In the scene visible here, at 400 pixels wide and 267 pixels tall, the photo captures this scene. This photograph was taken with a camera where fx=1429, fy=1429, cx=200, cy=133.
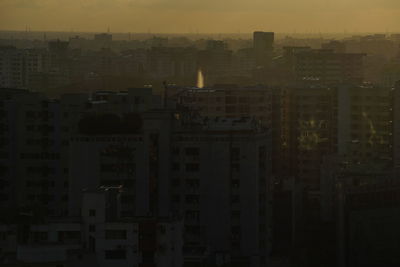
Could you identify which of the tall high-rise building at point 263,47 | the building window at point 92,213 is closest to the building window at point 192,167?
the building window at point 92,213

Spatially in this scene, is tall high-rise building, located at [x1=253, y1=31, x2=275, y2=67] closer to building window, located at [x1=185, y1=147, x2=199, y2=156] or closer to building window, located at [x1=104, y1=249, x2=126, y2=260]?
building window, located at [x1=185, y1=147, x2=199, y2=156]

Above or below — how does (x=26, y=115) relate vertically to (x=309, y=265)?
above

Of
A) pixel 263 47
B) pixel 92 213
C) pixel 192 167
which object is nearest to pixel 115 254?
pixel 92 213

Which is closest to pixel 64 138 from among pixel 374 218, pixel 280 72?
pixel 374 218

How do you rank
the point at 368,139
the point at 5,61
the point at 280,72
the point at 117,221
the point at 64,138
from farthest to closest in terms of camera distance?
1. the point at 5,61
2. the point at 280,72
3. the point at 368,139
4. the point at 64,138
5. the point at 117,221

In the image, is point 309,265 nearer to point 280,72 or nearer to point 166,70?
point 280,72

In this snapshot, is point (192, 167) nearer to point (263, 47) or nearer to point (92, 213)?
point (92, 213)

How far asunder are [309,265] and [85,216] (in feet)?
12.3

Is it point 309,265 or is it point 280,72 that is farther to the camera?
point 280,72

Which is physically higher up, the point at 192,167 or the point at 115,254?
the point at 192,167

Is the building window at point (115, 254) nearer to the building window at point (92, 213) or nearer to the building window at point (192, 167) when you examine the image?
the building window at point (92, 213)

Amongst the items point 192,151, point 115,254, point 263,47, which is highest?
point 192,151

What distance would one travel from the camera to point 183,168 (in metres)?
11.2

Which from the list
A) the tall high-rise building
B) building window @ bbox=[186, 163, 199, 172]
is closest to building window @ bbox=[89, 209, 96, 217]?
building window @ bbox=[186, 163, 199, 172]
